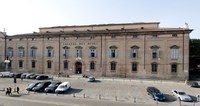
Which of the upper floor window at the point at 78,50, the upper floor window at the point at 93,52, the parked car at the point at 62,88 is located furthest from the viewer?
the upper floor window at the point at 78,50

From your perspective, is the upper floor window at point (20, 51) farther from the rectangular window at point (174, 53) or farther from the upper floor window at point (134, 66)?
Answer: the rectangular window at point (174, 53)

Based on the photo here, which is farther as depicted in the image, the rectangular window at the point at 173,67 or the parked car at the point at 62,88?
the rectangular window at the point at 173,67

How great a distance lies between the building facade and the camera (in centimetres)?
5409

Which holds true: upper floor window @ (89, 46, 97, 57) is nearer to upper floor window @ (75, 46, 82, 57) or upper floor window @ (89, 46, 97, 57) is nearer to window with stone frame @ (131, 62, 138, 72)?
upper floor window @ (75, 46, 82, 57)

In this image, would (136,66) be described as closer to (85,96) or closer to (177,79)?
(177,79)

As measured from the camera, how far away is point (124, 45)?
190 ft

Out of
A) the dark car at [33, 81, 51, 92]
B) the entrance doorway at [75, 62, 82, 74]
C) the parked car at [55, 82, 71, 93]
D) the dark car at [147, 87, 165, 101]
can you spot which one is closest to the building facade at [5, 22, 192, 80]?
the entrance doorway at [75, 62, 82, 74]

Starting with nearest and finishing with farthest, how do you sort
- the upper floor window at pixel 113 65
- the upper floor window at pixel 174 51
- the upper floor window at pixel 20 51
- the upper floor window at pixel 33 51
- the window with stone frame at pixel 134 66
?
the upper floor window at pixel 174 51
the window with stone frame at pixel 134 66
the upper floor window at pixel 113 65
the upper floor window at pixel 33 51
the upper floor window at pixel 20 51

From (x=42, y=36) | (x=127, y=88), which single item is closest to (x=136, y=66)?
(x=127, y=88)

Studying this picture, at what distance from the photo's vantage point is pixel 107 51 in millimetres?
59344

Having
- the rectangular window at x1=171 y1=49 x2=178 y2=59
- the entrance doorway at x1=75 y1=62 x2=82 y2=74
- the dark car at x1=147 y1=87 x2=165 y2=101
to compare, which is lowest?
the dark car at x1=147 y1=87 x2=165 y2=101

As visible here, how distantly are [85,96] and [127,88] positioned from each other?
977 centimetres

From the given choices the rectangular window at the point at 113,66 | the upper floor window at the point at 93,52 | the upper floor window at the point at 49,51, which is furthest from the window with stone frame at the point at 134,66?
the upper floor window at the point at 49,51

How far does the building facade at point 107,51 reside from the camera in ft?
177
